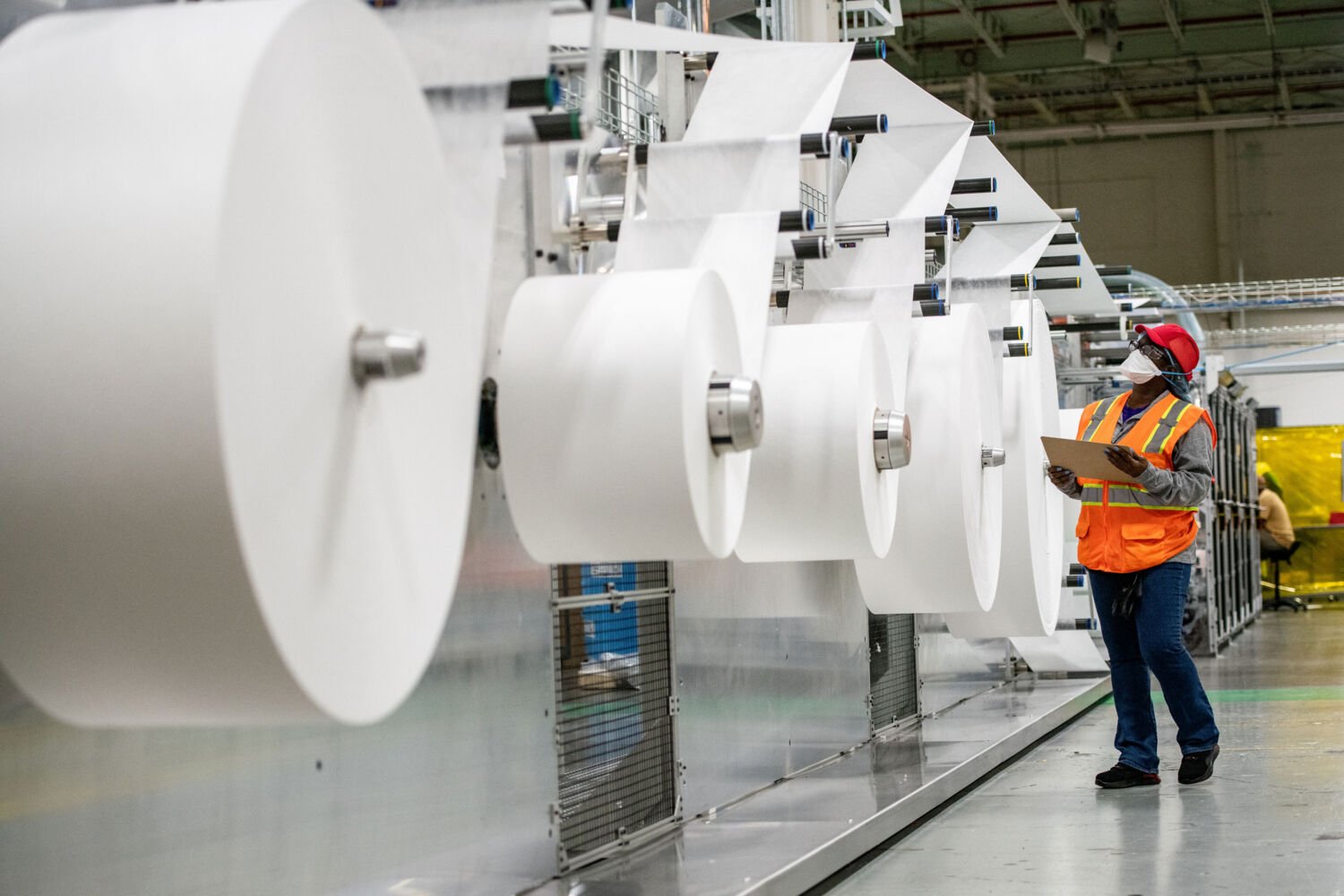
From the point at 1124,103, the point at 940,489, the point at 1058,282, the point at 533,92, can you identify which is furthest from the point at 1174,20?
the point at 533,92

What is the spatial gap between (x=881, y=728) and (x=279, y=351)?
3742 mm

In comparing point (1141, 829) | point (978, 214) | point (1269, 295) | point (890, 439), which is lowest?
point (1141, 829)

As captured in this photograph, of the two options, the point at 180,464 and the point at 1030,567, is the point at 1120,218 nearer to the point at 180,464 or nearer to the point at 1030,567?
the point at 1030,567

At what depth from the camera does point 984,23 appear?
13094 millimetres

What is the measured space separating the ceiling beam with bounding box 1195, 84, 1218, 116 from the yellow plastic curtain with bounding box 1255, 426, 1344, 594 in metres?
3.22

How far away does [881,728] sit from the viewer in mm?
4789

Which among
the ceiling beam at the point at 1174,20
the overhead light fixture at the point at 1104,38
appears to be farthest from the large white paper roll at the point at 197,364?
the ceiling beam at the point at 1174,20

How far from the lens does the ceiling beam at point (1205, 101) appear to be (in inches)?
570

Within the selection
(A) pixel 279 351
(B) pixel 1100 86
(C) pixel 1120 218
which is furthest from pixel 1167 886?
(C) pixel 1120 218

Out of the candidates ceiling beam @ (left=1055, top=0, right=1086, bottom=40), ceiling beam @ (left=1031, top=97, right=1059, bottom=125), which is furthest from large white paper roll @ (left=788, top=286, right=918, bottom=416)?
ceiling beam @ (left=1031, top=97, right=1059, bottom=125)

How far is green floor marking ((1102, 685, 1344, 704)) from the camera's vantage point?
21.9 ft

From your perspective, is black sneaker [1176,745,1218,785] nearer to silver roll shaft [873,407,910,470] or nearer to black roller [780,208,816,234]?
silver roll shaft [873,407,910,470]

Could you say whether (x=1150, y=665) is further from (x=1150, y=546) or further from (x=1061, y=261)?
(x=1061, y=261)

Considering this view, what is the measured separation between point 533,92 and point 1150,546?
281cm
